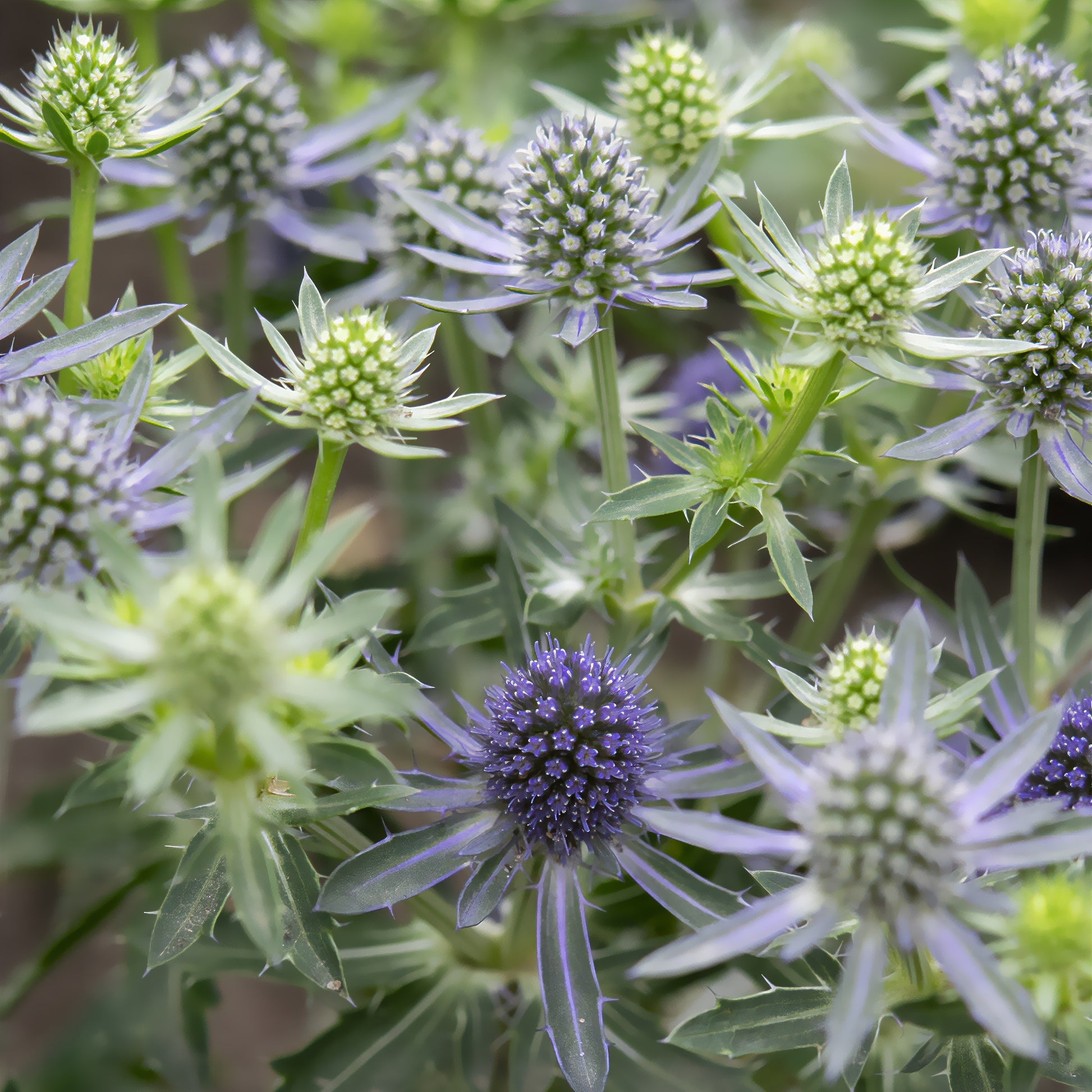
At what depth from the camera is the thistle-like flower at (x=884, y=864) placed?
2.35ft

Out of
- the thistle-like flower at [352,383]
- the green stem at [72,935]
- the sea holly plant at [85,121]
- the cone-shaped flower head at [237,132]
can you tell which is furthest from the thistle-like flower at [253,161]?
the green stem at [72,935]

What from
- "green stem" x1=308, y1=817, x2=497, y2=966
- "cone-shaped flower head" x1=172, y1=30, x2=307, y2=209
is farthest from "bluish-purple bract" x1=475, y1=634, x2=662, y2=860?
"cone-shaped flower head" x1=172, y1=30, x2=307, y2=209

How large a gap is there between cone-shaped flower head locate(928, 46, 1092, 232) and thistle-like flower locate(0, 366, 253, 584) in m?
0.91

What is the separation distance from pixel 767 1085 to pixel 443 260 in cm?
112

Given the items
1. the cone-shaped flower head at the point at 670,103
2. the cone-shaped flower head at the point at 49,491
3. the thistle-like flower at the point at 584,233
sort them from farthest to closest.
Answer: the cone-shaped flower head at the point at 670,103 < the thistle-like flower at the point at 584,233 < the cone-shaped flower head at the point at 49,491

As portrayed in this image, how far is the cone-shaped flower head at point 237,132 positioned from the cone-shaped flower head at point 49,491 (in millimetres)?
682

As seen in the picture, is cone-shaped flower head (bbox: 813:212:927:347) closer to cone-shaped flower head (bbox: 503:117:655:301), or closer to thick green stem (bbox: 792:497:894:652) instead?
cone-shaped flower head (bbox: 503:117:655:301)

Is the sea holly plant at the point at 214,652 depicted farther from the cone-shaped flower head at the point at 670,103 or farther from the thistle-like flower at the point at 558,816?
the cone-shaped flower head at the point at 670,103

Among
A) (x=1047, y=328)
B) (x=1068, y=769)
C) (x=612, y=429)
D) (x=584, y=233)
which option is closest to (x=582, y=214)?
(x=584, y=233)

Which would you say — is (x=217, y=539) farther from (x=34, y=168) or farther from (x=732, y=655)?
(x=34, y=168)

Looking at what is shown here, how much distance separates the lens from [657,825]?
77cm

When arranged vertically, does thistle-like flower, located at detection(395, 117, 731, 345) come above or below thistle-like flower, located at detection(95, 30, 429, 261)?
below

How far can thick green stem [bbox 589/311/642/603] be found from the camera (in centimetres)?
112

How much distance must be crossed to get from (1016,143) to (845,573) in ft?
1.95
